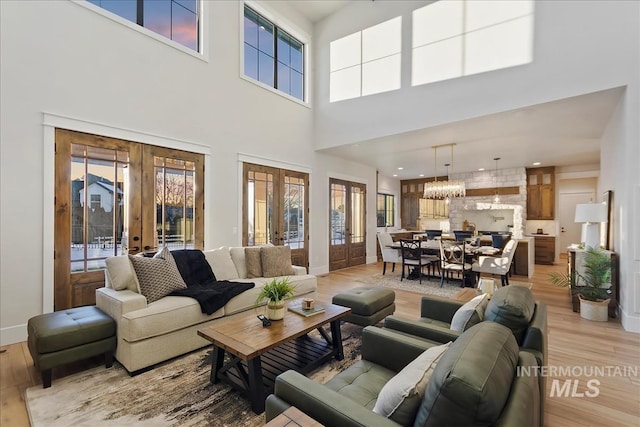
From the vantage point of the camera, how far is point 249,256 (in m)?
4.26

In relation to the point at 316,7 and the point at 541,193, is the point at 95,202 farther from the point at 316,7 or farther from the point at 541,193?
the point at 541,193

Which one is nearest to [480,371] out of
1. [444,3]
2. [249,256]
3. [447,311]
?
[447,311]

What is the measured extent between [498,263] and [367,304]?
11.2 ft

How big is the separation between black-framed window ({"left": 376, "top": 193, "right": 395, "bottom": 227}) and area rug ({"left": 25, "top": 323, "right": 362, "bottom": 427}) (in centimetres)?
836

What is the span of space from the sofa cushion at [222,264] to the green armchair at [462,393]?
268cm

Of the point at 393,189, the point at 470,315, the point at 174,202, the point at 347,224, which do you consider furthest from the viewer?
the point at 393,189

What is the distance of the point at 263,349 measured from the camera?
6.79 feet

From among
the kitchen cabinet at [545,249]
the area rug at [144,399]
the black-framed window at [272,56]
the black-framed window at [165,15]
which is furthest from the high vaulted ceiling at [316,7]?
the kitchen cabinet at [545,249]

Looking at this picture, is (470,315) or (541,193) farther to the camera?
(541,193)

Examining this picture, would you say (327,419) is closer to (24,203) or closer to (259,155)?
(24,203)

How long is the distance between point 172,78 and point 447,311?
192 inches

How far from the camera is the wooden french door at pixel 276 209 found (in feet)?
18.3

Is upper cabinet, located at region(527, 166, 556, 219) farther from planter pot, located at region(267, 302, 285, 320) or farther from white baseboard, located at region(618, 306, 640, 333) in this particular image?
planter pot, located at region(267, 302, 285, 320)

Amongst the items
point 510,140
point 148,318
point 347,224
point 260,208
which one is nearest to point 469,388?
point 148,318
